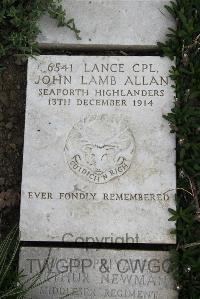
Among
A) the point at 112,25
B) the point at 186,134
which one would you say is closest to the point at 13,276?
the point at 186,134

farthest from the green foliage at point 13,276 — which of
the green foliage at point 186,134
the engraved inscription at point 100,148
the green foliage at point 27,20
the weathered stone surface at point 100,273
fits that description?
the green foliage at point 27,20

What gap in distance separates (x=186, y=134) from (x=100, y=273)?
124 cm

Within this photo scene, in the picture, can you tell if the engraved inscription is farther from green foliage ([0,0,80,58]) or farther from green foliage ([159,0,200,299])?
green foliage ([0,0,80,58])

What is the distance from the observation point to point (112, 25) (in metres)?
4.09

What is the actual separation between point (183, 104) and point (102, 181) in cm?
88

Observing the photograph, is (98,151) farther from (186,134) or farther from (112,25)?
(112,25)

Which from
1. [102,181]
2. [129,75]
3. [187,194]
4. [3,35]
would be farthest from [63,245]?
[3,35]

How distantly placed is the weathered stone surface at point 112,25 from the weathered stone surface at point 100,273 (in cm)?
165

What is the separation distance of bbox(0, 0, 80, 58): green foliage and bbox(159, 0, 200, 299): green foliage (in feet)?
2.75

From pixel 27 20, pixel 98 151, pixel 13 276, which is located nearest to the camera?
pixel 13 276

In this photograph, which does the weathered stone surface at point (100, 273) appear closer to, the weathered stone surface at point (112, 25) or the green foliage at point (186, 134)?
the green foliage at point (186, 134)

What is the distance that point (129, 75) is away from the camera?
3.98 metres

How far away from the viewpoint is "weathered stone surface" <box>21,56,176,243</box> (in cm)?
379

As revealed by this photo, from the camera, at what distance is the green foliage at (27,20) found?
400cm
